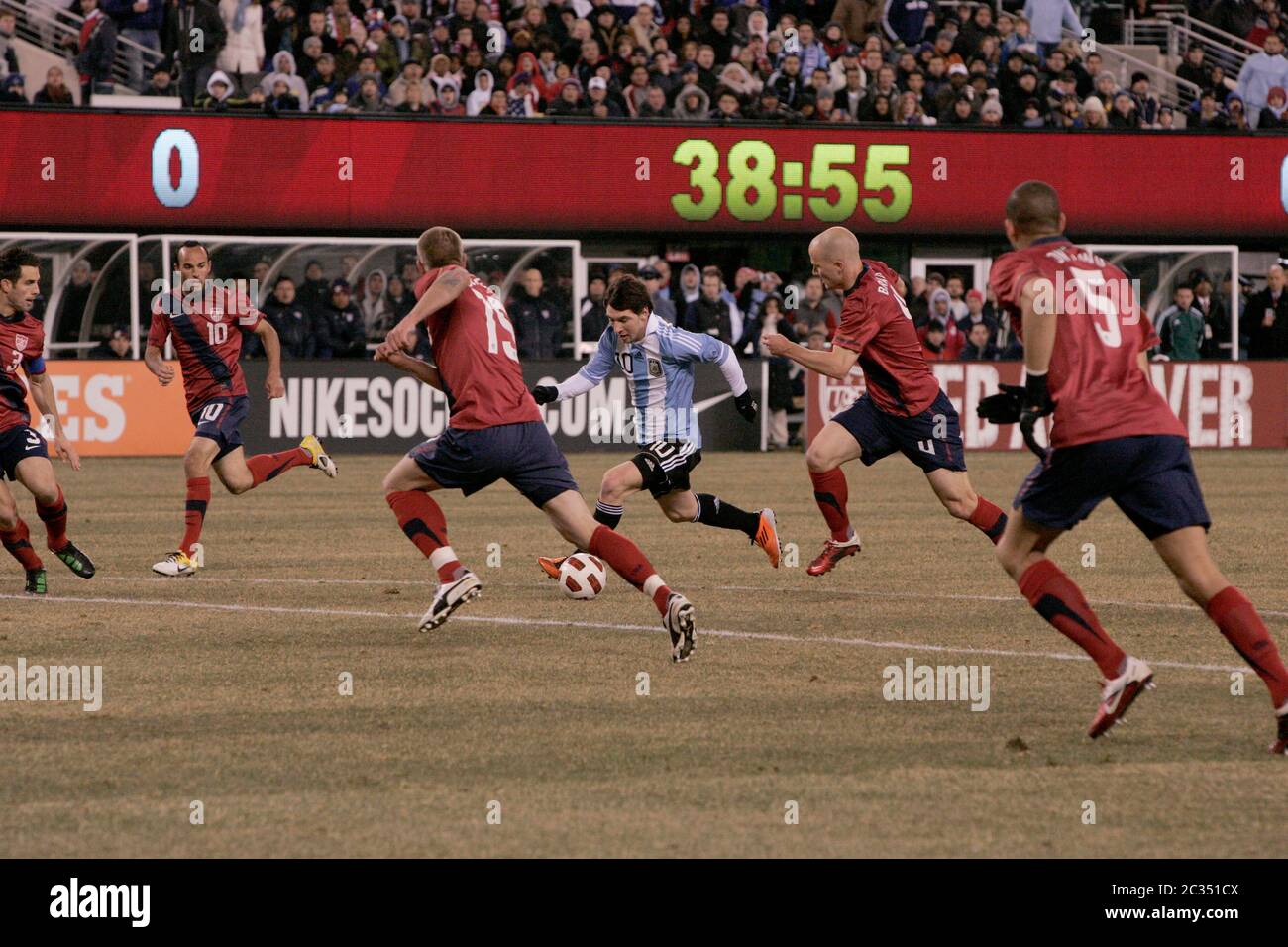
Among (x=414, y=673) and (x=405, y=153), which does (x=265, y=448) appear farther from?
(x=414, y=673)

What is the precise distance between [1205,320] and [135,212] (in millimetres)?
15140

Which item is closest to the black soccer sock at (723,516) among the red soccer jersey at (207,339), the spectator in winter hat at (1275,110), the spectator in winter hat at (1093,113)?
the red soccer jersey at (207,339)

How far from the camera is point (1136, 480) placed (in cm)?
720

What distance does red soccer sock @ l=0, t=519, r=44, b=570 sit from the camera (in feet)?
38.6

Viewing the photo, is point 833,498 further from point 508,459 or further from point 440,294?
point 440,294

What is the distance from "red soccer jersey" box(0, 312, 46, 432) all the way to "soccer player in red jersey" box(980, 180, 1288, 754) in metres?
6.64

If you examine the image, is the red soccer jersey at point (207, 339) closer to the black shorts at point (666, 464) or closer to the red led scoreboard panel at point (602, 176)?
the black shorts at point (666, 464)

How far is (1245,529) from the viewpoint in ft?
52.0

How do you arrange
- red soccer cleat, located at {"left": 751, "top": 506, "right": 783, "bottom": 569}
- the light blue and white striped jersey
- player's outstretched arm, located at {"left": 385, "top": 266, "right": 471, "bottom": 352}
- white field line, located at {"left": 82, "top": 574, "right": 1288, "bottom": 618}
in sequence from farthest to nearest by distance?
red soccer cleat, located at {"left": 751, "top": 506, "right": 783, "bottom": 569}, the light blue and white striped jersey, white field line, located at {"left": 82, "top": 574, "right": 1288, "bottom": 618}, player's outstretched arm, located at {"left": 385, "top": 266, "right": 471, "bottom": 352}

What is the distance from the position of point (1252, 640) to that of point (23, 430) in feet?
24.9

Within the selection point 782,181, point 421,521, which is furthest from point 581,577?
point 782,181

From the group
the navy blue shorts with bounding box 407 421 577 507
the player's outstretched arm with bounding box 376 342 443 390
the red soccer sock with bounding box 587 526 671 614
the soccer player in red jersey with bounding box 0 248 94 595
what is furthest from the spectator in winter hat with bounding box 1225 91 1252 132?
the red soccer sock with bounding box 587 526 671 614

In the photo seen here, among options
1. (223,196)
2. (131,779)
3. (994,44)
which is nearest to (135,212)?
(223,196)
